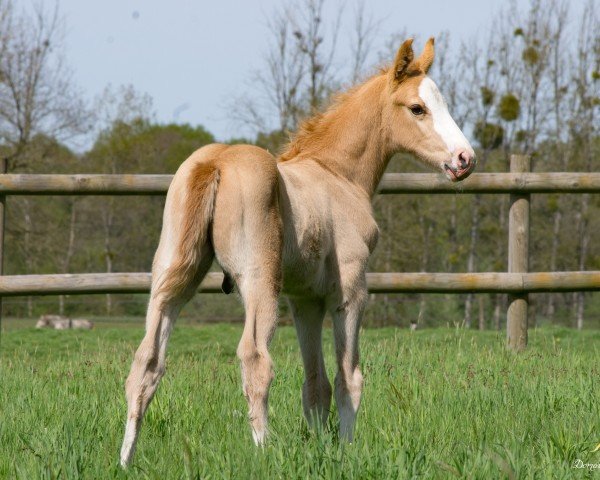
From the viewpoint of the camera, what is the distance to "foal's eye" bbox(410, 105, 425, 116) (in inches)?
168

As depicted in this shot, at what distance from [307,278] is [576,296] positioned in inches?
938

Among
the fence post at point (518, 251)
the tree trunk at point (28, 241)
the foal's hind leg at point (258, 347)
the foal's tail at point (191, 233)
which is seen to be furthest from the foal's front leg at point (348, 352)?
the tree trunk at point (28, 241)

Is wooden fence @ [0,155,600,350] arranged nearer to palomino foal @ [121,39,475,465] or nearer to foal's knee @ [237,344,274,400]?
palomino foal @ [121,39,475,465]

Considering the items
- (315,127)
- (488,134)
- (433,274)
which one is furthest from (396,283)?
(488,134)

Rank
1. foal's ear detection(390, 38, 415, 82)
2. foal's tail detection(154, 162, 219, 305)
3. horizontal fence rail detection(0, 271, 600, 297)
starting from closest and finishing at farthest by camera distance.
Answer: foal's tail detection(154, 162, 219, 305) → foal's ear detection(390, 38, 415, 82) → horizontal fence rail detection(0, 271, 600, 297)

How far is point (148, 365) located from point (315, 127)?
1.79m

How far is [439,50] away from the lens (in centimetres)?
2433

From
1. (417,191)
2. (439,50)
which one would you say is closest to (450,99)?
(439,50)

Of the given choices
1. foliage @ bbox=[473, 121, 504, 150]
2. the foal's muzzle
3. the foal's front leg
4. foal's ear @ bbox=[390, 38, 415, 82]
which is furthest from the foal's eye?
foliage @ bbox=[473, 121, 504, 150]

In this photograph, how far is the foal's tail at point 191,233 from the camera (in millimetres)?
3180

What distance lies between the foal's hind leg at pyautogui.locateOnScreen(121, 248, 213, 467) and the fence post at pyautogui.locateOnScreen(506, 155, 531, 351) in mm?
4765

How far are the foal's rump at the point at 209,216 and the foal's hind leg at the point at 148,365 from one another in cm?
4

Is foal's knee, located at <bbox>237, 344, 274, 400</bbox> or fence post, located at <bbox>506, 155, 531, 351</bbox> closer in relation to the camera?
foal's knee, located at <bbox>237, 344, 274, 400</bbox>

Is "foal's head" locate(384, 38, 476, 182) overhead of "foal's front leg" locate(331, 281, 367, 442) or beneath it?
overhead
